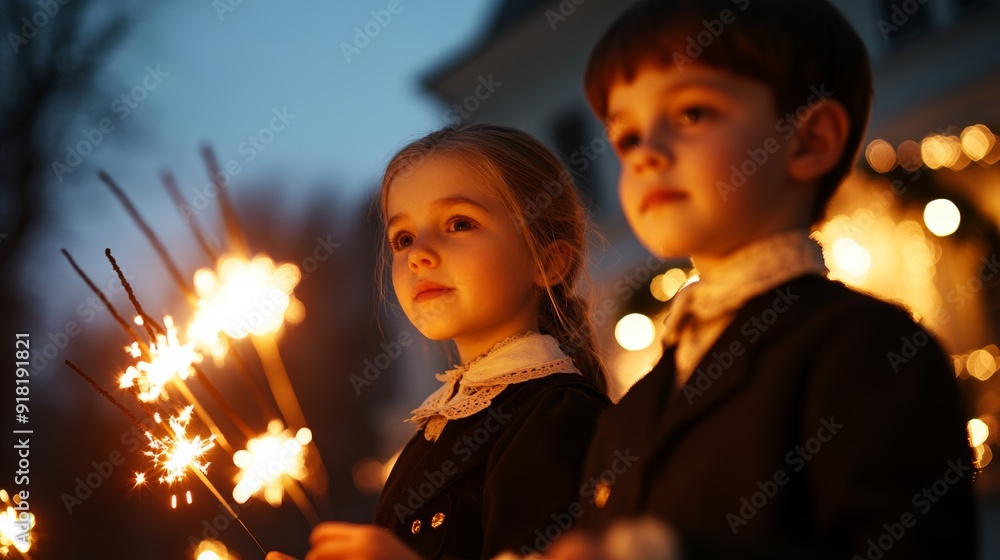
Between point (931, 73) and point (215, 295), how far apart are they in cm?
641

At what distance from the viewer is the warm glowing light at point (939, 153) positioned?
17.0ft

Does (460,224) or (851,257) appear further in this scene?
(851,257)

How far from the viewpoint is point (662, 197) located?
1.09 metres

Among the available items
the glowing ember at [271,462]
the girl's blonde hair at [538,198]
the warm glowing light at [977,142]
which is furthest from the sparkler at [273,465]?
the warm glowing light at [977,142]

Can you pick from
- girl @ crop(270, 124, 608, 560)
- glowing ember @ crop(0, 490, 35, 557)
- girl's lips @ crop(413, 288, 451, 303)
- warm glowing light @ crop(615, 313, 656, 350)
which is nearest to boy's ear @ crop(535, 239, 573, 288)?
girl @ crop(270, 124, 608, 560)

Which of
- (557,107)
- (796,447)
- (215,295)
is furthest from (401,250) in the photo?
(557,107)

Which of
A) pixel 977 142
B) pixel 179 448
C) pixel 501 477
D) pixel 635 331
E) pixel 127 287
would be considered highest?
pixel 635 331

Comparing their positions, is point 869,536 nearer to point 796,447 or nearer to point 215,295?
point 796,447

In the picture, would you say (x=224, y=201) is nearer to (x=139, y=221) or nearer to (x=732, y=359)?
(x=139, y=221)

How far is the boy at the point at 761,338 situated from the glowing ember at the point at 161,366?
77 cm

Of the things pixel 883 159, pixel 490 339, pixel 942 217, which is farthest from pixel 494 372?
pixel 883 159

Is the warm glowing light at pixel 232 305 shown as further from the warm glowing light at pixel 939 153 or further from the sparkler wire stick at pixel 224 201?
the warm glowing light at pixel 939 153

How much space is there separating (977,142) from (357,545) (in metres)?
5.31

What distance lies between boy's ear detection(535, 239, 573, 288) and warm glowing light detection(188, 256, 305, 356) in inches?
22.2
